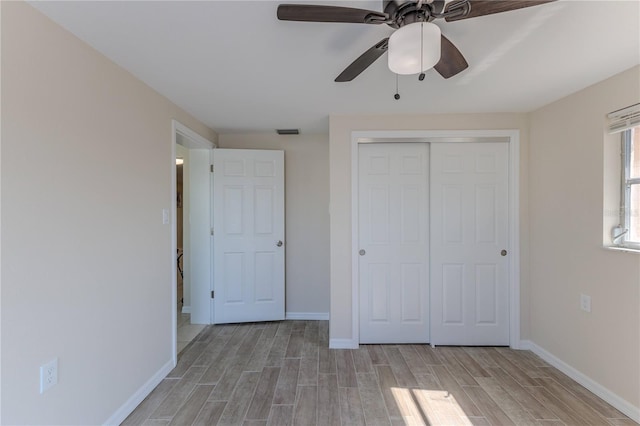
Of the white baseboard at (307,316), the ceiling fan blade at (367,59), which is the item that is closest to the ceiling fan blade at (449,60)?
the ceiling fan blade at (367,59)

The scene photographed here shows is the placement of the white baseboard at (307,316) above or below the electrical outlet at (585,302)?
below

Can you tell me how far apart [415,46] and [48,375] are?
7.44ft

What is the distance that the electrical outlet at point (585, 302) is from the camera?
7.14 ft

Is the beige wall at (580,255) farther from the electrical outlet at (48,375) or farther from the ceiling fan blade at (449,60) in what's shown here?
the electrical outlet at (48,375)

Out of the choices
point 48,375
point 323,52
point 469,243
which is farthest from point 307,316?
point 323,52

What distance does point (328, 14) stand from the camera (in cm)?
113

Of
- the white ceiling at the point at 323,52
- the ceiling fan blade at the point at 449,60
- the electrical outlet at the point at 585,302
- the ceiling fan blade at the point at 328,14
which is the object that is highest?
→ the white ceiling at the point at 323,52

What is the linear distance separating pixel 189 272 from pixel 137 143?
204 centimetres

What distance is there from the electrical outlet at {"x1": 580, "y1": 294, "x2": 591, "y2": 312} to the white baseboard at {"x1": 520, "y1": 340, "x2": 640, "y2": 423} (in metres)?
0.52

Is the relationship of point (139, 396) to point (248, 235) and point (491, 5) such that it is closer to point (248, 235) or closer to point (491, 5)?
point (248, 235)

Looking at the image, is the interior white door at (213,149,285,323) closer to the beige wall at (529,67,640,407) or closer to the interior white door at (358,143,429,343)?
the interior white door at (358,143,429,343)

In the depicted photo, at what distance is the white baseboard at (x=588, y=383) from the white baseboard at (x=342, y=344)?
164cm

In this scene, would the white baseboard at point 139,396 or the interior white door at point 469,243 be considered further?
the interior white door at point 469,243

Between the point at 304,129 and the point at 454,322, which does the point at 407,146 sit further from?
the point at 454,322
